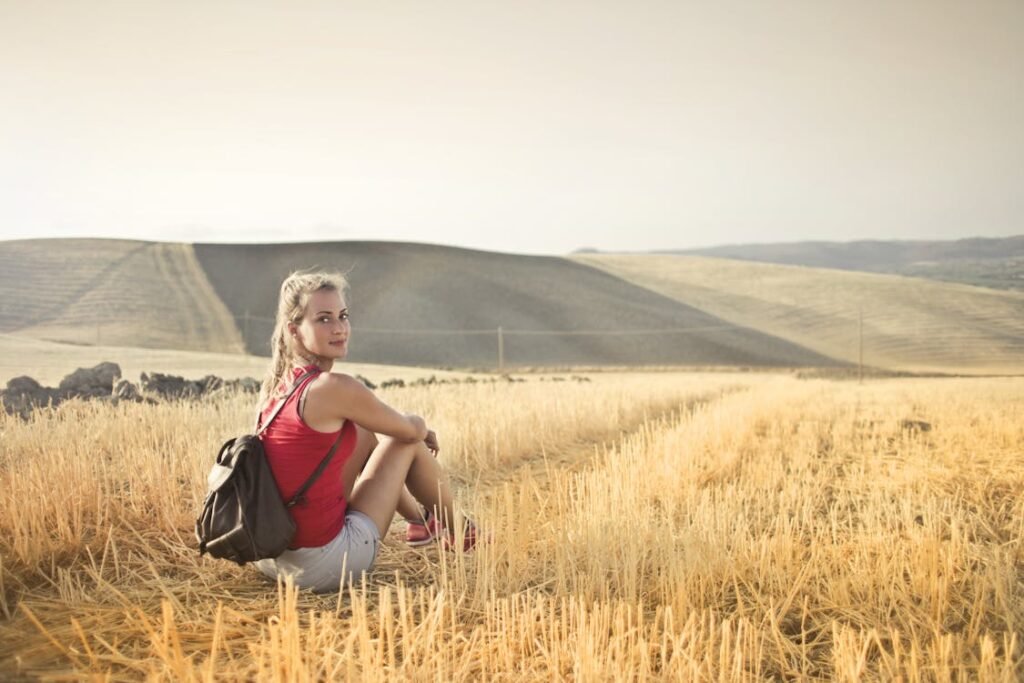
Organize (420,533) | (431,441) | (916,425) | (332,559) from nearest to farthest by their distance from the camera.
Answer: (332,559)
(431,441)
(420,533)
(916,425)

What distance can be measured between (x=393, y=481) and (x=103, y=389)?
1031 centimetres

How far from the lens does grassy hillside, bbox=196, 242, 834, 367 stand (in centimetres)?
5462

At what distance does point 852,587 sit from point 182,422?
704 centimetres

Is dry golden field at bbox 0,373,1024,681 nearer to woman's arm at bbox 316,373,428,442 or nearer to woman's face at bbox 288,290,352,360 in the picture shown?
woman's arm at bbox 316,373,428,442

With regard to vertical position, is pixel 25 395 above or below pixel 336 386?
below

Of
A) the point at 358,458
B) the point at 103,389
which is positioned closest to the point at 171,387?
the point at 103,389

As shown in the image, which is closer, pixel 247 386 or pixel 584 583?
pixel 584 583

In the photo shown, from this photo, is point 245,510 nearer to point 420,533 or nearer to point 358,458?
point 358,458

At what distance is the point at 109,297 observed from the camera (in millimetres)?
48000

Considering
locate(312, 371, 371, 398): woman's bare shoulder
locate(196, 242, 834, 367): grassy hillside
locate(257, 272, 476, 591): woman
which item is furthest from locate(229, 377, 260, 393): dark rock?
locate(196, 242, 834, 367): grassy hillside

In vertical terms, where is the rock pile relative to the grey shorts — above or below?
below

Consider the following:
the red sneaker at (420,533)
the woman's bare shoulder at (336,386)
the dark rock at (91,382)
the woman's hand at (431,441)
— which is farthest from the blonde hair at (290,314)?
the dark rock at (91,382)

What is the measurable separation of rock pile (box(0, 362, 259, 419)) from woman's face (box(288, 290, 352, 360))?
800 cm

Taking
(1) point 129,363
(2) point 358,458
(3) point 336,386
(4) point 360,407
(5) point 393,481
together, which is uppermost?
(3) point 336,386
